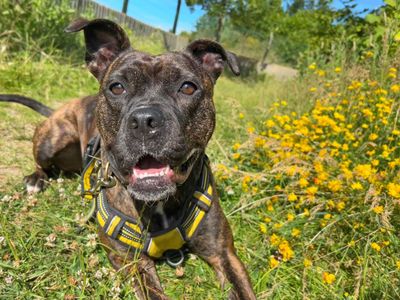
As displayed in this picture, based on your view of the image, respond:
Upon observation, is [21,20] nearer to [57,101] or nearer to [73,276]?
[57,101]

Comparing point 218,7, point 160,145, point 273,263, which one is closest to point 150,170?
point 160,145

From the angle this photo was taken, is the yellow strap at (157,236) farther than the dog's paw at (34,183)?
No

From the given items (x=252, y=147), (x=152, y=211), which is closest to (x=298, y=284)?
(x=152, y=211)

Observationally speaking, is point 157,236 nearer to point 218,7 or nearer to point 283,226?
point 283,226

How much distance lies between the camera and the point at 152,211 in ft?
8.29

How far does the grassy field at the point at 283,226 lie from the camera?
7.30ft

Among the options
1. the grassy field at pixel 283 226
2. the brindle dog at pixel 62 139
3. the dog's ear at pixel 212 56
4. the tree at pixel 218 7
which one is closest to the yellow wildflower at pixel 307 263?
the grassy field at pixel 283 226

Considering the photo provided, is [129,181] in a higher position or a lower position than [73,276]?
higher

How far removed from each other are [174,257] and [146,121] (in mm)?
1232

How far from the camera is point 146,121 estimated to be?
80.4 inches

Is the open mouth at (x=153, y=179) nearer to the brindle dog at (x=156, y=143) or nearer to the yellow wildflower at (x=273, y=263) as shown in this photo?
the brindle dog at (x=156, y=143)

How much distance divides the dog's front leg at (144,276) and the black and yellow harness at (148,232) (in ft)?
0.28

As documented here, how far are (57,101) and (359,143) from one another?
18.9 feet

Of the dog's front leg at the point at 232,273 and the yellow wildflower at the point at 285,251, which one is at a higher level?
the yellow wildflower at the point at 285,251
